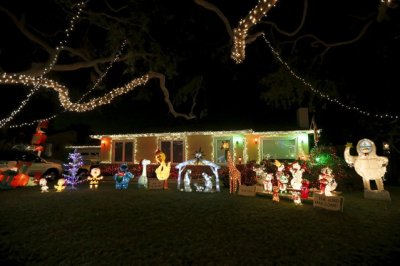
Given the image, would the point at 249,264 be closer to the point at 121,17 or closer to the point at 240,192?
the point at 240,192

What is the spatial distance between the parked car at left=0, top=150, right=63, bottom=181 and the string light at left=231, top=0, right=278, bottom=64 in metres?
12.1

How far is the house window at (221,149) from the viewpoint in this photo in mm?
17977

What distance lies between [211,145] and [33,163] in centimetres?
1032

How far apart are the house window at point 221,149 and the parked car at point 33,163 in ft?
31.6

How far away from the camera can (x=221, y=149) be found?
18250 millimetres

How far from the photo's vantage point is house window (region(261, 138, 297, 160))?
61.4 ft

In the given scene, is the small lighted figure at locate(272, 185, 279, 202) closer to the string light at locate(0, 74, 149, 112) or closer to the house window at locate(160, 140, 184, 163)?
the string light at locate(0, 74, 149, 112)

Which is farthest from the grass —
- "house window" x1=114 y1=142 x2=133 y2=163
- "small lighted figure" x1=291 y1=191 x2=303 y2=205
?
"house window" x1=114 y1=142 x2=133 y2=163

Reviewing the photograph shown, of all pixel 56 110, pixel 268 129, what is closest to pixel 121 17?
pixel 268 129

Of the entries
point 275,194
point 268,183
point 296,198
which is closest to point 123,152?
point 268,183

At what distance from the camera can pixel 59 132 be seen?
31594 millimetres

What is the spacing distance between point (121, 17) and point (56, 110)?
13939 millimetres

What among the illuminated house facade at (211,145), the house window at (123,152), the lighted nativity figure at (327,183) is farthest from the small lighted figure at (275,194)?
the house window at (123,152)

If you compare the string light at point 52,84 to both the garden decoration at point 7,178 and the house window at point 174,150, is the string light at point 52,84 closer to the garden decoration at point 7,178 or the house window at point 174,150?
the garden decoration at point 7,178
